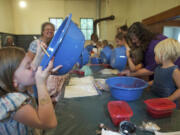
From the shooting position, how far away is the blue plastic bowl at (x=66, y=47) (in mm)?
512

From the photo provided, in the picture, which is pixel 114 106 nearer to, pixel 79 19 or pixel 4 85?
pixel 4 85

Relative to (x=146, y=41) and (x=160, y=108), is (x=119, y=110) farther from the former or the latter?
(x=146, y=41)

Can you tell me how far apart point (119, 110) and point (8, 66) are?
1.83ft

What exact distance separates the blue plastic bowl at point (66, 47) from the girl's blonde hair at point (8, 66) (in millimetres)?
139

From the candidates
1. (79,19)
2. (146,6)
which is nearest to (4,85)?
(146,6)

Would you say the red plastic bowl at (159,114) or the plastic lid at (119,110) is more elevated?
the plastic lid at (119,110)

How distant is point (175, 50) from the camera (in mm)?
953

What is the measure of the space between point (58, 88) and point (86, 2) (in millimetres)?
5406

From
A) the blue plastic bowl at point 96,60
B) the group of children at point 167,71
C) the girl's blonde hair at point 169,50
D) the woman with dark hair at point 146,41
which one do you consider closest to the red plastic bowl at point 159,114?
the group of children at point 167,71

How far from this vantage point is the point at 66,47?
545 millimetres

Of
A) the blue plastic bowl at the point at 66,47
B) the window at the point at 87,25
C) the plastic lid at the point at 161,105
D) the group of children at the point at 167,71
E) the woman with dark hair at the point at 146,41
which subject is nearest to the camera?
the blue plastic bowl at the point at 66,47

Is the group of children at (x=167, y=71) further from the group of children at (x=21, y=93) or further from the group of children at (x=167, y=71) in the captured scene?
the group of children at (x=21, y=93)

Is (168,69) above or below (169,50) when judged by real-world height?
below

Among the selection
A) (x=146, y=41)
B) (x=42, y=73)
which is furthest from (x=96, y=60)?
(x=42, y=73)
